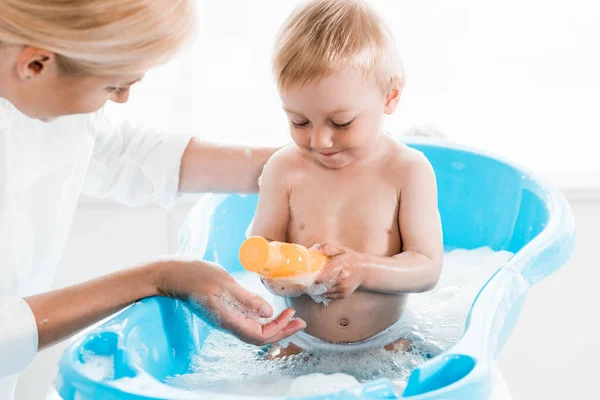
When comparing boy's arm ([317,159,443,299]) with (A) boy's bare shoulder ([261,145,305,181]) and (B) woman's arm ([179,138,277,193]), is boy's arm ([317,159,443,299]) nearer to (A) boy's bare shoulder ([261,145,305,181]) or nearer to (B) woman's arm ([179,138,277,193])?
(A) boy's bare shoulder ([261,145,305,181])

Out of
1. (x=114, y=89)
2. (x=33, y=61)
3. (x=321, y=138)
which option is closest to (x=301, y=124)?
(x=321, y=138)

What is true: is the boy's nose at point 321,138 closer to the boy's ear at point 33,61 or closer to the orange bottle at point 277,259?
the orange bottle at point 277,259

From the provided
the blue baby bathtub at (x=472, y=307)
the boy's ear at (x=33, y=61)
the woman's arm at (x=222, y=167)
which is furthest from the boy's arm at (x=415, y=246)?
the boy's ear at (x=33, y=61)

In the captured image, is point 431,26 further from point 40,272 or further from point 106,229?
point 40,272

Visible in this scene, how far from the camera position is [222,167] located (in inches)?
58.9

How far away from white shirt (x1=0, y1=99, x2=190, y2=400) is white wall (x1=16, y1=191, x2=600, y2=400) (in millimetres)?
656

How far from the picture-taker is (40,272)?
1.34 meters

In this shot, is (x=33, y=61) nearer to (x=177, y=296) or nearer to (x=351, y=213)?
(x=177, y=296)

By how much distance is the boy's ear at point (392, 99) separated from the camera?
1292 mm

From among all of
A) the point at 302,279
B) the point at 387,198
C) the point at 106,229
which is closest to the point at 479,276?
the point at 387,198

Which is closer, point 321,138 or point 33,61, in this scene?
point 33,61

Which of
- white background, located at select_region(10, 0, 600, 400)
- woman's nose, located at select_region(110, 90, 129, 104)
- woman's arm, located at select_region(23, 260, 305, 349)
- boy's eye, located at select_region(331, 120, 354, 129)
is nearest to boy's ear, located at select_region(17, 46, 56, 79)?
woman's nose, located at select_region(110, 90, 129, 104)

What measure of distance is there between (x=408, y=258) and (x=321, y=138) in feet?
0.71

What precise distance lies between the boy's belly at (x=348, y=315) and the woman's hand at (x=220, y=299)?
0.38 ft
